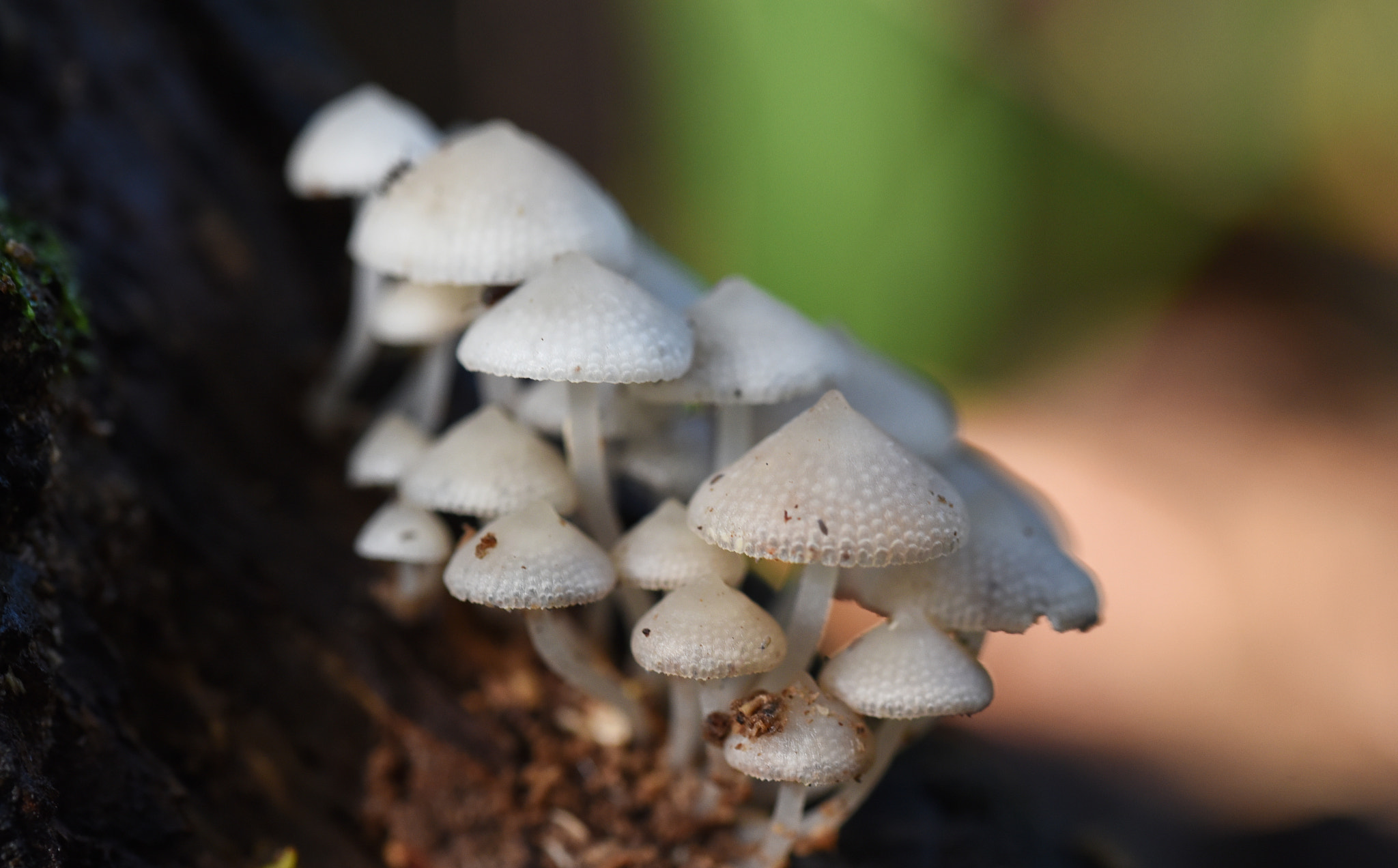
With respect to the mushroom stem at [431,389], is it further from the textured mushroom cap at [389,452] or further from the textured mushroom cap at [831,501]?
the textured mushroom cap at [831,501]

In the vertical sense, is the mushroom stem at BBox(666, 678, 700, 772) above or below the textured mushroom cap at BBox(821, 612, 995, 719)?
below

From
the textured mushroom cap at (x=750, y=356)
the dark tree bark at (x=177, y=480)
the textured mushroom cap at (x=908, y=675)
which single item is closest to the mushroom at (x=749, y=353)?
the textured mushroom cap at (x=750, y=356)

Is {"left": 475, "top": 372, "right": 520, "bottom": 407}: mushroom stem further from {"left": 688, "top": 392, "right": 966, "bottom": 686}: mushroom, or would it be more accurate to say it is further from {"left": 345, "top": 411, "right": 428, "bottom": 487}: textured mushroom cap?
{"left": 688, "top": 392, "right": 966, "bottom": 686}: mushroom

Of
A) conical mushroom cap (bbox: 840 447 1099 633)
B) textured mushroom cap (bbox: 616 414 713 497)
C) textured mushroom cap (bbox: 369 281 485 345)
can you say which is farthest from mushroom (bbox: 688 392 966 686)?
textured mushroom cap (bbox: 369 281 485 345)

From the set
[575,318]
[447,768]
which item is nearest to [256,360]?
[447,768]

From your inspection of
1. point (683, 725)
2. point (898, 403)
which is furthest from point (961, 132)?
point (683, 725)

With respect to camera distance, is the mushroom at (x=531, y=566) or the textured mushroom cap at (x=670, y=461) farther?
the textured mushroom cap at (x=670, y=461)
